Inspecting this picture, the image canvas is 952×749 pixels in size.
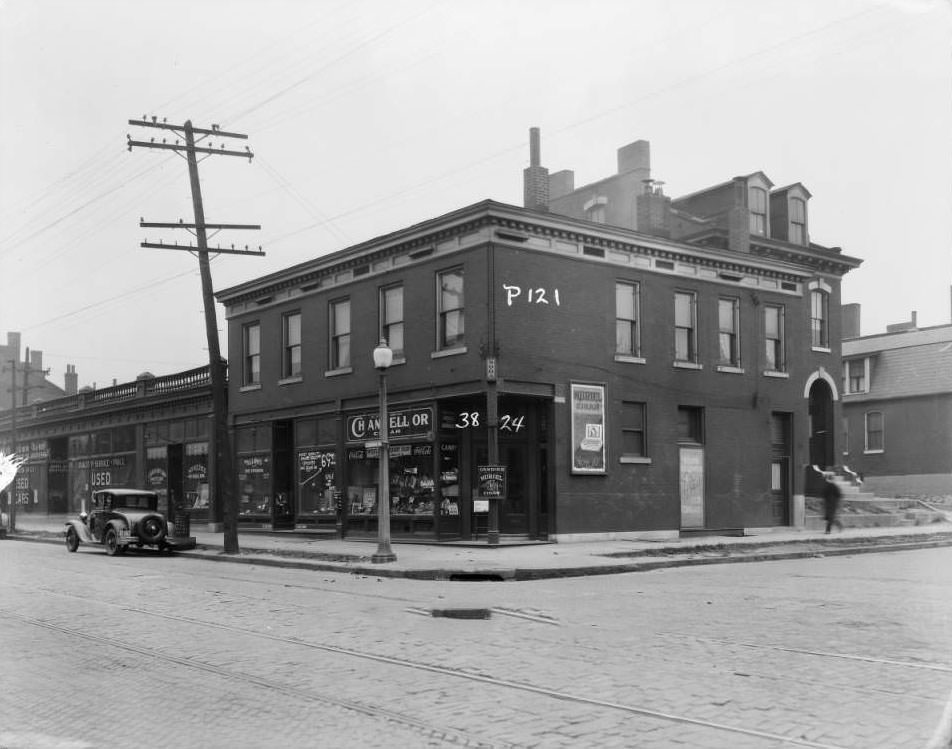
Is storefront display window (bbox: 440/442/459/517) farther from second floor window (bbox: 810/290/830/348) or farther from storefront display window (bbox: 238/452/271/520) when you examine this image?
second floor window (bbox: 810/290/830/348)

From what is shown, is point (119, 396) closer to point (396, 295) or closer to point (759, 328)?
point (396, 295)

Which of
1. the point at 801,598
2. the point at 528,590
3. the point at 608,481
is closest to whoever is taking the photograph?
the point at 801,598

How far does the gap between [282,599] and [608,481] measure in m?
12.2

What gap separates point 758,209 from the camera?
30.5 metres

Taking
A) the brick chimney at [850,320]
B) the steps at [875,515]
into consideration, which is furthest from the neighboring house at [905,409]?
the brick chimney at [850,320]

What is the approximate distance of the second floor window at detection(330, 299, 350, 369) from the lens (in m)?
27.8

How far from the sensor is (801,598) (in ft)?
45.1

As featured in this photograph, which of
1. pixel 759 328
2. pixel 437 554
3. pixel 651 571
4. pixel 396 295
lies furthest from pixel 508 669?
pixel 759 328

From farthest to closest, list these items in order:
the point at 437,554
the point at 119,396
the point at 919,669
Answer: the point at 119,396 < the point at 437,554 < the point at 919,669

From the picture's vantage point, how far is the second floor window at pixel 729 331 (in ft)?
91.2

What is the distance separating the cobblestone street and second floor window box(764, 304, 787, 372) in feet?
44.4

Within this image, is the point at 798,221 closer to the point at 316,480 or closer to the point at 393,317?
the point at 393,317

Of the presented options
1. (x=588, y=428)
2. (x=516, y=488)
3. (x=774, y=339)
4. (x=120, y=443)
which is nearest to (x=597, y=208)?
(x=774, y=339)

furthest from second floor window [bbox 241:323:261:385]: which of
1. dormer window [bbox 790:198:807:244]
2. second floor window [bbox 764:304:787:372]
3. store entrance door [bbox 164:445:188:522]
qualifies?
dormer window [bbox 790:198:807:244]
